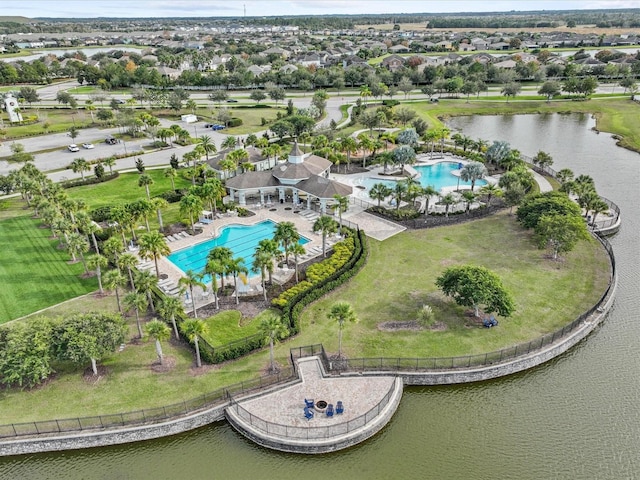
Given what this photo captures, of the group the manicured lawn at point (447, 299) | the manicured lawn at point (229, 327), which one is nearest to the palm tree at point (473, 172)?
the manicured lawn at point (447, 299)

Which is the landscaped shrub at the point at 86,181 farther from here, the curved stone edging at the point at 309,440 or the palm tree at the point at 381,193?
the curved stone edging at the point at 309,440

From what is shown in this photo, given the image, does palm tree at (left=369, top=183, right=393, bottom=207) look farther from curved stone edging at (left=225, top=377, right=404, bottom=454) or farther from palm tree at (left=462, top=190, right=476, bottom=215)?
curved stone edging at (left=225, top=377, right=404, bottom=454)

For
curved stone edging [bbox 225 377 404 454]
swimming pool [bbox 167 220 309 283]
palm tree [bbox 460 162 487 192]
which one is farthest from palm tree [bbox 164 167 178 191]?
curved stone edging [bbox 225 377 404 454]

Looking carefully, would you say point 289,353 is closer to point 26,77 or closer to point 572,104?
point 572,104

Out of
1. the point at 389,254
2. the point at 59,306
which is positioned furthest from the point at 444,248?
the point at 59,306

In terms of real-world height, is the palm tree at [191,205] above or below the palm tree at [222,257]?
below

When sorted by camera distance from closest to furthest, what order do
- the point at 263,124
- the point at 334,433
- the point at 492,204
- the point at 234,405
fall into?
the point at 334,433 → the point at 234,405 → the point at 492,204 → the point at 263,124

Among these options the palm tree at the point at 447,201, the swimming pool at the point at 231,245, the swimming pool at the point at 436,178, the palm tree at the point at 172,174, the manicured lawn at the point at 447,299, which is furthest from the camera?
Result: the swimming pool at the point at 436,178
